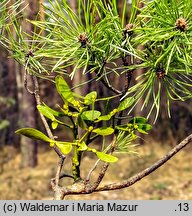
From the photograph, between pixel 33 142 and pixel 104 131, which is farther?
pixel 33 142

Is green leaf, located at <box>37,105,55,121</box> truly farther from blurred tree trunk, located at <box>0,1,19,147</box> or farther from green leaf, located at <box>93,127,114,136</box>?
blurred tree trunk, located at <box>0,1,19,147</box>

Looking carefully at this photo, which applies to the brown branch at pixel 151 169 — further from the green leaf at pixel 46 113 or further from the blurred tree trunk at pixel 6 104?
the blurred tree trunk at pixel 6 104

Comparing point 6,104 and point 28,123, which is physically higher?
point 6,104

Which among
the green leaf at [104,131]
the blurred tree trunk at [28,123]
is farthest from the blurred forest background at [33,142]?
the green leaf at [104,131]

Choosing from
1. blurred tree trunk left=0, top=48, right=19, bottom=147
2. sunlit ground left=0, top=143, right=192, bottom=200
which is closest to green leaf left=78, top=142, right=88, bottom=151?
sunlit ground left=0, top=143, right=192, bottom=200

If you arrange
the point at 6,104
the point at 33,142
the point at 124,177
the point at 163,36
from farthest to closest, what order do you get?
the point at 6,104 → the point at 33,142 → the point at 124,177 → the point at 163,36

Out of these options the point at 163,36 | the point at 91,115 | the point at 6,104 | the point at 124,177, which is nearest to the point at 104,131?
the point at 91,115

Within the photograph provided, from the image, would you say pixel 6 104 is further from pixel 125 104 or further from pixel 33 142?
pixel 125 104

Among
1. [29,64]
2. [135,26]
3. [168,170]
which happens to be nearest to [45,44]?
[29,64]

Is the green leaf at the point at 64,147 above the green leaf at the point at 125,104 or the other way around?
the other way around
